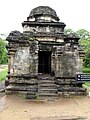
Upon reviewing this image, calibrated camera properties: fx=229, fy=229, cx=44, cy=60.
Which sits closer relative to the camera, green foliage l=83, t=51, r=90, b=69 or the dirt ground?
the dirt ground

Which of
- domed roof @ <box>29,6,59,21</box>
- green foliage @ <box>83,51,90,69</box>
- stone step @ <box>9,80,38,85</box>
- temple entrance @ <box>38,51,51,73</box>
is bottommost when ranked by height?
stone step @ <box>9,80,38,85</box>

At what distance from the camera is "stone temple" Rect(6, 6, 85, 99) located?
541 inches

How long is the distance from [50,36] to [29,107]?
5.86 meters

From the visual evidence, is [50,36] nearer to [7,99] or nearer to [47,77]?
[47,77]

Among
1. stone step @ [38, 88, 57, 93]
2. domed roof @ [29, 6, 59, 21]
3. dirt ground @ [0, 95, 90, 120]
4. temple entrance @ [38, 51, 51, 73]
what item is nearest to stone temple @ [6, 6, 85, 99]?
stone step @ [38, 88, 57, 93]

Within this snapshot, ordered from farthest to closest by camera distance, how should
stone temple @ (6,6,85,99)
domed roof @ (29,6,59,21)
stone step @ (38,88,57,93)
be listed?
domed roof @ (29,6,59,21)
stone temple @ (6,6,85,99)
stone step @ (38,88,57,93)

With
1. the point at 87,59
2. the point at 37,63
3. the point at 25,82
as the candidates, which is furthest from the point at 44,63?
the point at 87,59

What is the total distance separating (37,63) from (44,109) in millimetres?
4561

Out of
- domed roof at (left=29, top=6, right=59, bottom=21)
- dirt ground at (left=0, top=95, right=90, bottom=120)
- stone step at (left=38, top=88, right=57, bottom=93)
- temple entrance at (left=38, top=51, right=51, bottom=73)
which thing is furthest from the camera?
domed roof at (left=29, top=6, right=59, bottom=21)

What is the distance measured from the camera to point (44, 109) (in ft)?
33.1

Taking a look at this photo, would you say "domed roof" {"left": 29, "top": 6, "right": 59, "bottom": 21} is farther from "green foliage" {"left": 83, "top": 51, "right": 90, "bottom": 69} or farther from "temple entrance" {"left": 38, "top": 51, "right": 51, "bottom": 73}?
"green foliage" {"left": 83, "top": 51, "right": 90, "bottom": 69}

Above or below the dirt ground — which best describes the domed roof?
above

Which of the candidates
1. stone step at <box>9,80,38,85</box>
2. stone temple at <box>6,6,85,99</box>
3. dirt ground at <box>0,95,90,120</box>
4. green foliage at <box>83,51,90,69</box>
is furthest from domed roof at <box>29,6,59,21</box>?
green foliage at <box>83,51,90,69</box>

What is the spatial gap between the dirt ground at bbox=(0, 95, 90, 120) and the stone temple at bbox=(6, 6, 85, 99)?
3.62 ft
